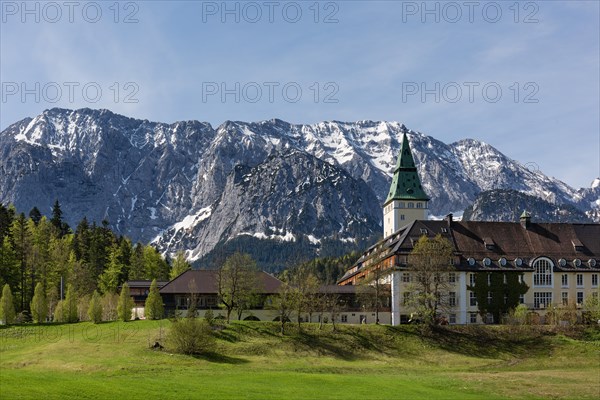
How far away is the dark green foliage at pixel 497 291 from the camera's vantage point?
112 meters

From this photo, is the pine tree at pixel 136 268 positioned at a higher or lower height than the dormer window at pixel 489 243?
lower

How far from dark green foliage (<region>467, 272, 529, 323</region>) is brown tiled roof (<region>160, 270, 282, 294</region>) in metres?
29.1

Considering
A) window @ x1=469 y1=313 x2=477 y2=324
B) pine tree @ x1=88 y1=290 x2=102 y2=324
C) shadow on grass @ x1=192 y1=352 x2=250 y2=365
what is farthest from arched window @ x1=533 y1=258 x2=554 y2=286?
pine tree @ x1=88 y1=290 x2=102 y2=324

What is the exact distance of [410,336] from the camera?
95.1m

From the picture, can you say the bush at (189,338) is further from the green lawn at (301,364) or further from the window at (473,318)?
the window at (473,318)

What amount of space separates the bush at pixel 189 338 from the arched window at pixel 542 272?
56.1 meters

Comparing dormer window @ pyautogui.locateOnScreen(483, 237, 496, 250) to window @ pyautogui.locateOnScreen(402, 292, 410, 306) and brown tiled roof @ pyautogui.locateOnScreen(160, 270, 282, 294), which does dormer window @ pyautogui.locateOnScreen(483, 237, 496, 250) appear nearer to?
window @ pyautogui.locateOnScreen(402, 292, 410, 306)

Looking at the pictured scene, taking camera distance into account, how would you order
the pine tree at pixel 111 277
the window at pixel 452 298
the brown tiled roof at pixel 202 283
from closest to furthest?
the window at pixel 452 298, the brown tiled roof at pixel 202 283, the pine tree at pixel 111 277

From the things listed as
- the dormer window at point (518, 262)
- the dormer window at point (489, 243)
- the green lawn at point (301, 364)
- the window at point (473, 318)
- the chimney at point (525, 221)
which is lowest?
the green lawn at point (301, 364)

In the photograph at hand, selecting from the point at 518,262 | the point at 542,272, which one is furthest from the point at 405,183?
the point at 542,272

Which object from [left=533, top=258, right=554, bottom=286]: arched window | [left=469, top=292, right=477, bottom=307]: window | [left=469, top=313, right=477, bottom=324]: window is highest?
[left=533, top=258, right=554, bottom=286]: arched window

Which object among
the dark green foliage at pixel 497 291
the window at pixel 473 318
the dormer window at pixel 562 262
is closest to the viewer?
the window at pixel 473 318

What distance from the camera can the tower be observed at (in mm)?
164875

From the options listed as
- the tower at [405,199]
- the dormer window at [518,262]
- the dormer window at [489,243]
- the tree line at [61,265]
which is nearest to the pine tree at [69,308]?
the tree line at [61,265]
